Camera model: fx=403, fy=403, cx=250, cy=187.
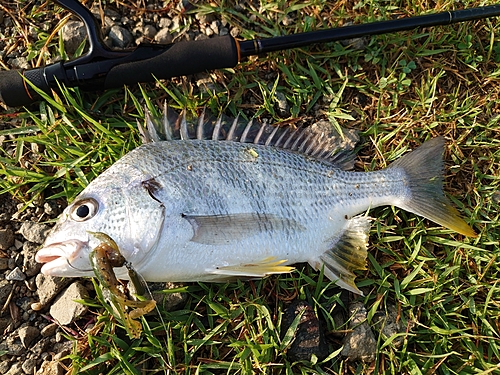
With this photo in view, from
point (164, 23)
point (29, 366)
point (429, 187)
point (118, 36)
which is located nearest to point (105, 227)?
point (29, 366)

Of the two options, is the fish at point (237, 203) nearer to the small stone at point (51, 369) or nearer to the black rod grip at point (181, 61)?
the black rod grip at point (181, 61)

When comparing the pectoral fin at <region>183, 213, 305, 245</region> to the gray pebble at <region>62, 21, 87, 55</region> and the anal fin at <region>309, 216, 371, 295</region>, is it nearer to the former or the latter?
the anal fin at <region>309, 216, 371, 295</region>

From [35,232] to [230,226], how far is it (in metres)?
1.51

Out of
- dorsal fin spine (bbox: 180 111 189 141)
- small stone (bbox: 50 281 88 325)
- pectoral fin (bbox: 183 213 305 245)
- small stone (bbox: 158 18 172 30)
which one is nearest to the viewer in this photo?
pectoral fin (bbox: 183 213 305 245)

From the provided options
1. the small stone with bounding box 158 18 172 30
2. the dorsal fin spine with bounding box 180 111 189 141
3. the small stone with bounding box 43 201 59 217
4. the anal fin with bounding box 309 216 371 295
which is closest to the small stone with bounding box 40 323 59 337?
the small stone with bounding box 43 201 59 217

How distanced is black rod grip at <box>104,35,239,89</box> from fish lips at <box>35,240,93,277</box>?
1.33 m

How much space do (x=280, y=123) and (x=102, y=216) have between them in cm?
162

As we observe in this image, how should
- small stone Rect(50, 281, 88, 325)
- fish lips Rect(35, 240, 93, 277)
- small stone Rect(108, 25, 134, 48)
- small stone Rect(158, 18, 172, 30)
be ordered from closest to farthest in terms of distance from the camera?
1. fish lips Rect(35, 240, 93, 277)
2. small stone Rect(50, 281, 88, 325)
3. small stone Rect(108, 25, 134, 48)
4. small stone Rect(158, 18, 172, 30)

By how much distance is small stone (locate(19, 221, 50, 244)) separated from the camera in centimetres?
298

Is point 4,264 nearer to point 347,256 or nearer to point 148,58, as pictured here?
point 148,58

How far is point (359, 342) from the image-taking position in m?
2.86

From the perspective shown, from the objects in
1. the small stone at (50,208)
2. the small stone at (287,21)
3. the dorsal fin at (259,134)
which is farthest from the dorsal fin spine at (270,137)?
the small stone at (50,208)

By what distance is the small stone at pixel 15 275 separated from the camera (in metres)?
2.95

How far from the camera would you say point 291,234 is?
9.23ft
